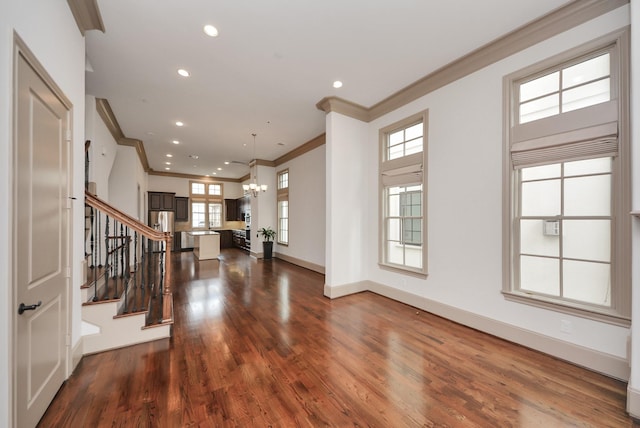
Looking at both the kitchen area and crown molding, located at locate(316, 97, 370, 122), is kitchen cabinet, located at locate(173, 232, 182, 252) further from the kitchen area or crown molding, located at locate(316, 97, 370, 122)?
crown molding, located at locate(316, 97, 370, 122)

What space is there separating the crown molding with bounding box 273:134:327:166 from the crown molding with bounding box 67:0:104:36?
401 cm

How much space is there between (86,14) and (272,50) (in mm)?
1827

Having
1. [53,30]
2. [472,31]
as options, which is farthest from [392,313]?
[53,30]

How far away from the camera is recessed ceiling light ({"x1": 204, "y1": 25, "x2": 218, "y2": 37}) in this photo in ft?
8.64

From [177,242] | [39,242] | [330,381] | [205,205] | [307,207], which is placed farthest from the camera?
[205,205]

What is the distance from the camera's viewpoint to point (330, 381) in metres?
2.11

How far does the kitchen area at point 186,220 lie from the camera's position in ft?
32.6

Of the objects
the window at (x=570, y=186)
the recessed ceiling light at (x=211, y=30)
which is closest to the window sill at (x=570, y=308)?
the window at (x=570, y=186)

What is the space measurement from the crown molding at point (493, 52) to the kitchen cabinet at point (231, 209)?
8.79 meters

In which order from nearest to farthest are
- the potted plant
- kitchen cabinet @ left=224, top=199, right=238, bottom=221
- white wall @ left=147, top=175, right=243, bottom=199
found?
the potted plant
white wall @ left=147, top=175, right=243, bottom=199
kitchen cabinet @ left=224, top=199, right=238, bottom=221

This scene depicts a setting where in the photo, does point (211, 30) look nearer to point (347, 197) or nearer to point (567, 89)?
point (347, 197)

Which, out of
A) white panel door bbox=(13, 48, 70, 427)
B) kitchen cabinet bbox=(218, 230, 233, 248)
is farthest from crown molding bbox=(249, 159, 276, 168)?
white panel door bbox=(13, 48, 70, 427)

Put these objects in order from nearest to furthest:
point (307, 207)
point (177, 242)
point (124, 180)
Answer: point (124, 180) → point (307, 207) → point (177, 242)

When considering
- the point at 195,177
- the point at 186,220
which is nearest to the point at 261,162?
the point at 195,177
